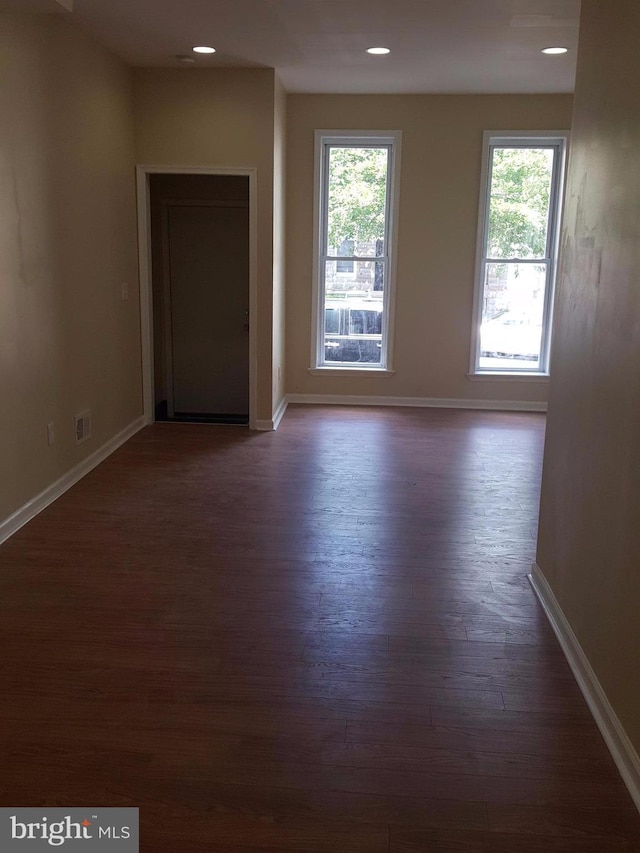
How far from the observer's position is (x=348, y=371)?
727cm

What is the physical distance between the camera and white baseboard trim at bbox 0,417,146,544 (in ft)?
12.8

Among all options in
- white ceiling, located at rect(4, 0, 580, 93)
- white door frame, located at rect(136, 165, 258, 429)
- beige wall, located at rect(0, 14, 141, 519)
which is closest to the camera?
beige wall, located at rect(0, 14, 141, 519)

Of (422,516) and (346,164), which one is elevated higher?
(346,164)

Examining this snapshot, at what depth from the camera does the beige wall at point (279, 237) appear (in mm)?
5996

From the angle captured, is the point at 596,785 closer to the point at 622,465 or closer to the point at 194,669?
the point at 622,465

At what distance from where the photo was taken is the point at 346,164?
692 cm

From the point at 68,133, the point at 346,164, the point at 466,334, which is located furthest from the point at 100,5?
the point at 466,334

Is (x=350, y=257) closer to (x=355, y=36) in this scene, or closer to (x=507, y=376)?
(x=507, y=376)

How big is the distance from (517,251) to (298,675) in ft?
17.6

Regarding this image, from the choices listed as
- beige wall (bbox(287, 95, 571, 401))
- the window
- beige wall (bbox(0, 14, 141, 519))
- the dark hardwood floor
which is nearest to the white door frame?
beige wall (bbox(0, 14, 141, 519))

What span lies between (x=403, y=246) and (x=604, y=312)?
463 cm

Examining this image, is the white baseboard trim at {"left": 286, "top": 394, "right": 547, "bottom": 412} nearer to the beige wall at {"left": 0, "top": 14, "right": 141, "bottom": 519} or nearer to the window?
the window

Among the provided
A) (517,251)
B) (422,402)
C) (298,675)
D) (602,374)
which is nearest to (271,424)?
(422,402)

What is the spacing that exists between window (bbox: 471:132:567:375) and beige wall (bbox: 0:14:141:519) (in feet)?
Answer: 10.5
